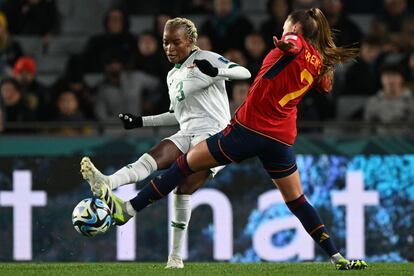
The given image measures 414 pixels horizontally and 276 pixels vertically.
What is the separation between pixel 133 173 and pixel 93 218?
1.77ft

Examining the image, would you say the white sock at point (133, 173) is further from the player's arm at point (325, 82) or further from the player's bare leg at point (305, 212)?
the player's arm at point (325, 82)

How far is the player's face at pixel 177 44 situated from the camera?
29.8 feet

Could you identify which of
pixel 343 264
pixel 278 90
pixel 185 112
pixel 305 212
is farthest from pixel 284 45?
pixel 343 264

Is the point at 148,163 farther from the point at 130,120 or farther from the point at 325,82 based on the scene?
the point at 325,82

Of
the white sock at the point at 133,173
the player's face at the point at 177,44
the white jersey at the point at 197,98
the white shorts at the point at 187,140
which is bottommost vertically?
the white sock at the point at 133,173

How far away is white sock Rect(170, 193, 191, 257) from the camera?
912 centimetres

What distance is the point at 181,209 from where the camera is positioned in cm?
913

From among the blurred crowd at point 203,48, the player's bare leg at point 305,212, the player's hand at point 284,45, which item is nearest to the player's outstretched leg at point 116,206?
the player's bare leg at point 305,212

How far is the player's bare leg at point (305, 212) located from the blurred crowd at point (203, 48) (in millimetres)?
4033

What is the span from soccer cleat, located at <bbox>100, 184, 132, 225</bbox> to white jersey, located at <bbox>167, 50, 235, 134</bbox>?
89 centimetres

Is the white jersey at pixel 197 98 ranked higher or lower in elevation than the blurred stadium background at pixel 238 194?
higher

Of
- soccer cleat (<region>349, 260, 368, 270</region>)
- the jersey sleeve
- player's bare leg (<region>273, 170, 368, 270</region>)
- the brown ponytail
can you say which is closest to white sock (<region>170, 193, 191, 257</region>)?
player's bare leg (<region>273, 170, 368, 270</region>)

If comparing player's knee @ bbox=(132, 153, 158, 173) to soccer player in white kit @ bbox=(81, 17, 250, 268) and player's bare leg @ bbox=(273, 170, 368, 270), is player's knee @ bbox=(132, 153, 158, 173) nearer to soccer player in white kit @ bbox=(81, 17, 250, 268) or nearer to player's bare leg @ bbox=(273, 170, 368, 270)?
soccer player in white kit @ bbox=(81, 17, 250, 268)

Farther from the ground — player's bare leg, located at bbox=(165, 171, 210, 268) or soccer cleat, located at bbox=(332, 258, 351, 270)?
player's bare leg, located at bbox=(165, 171, 210, 268)
